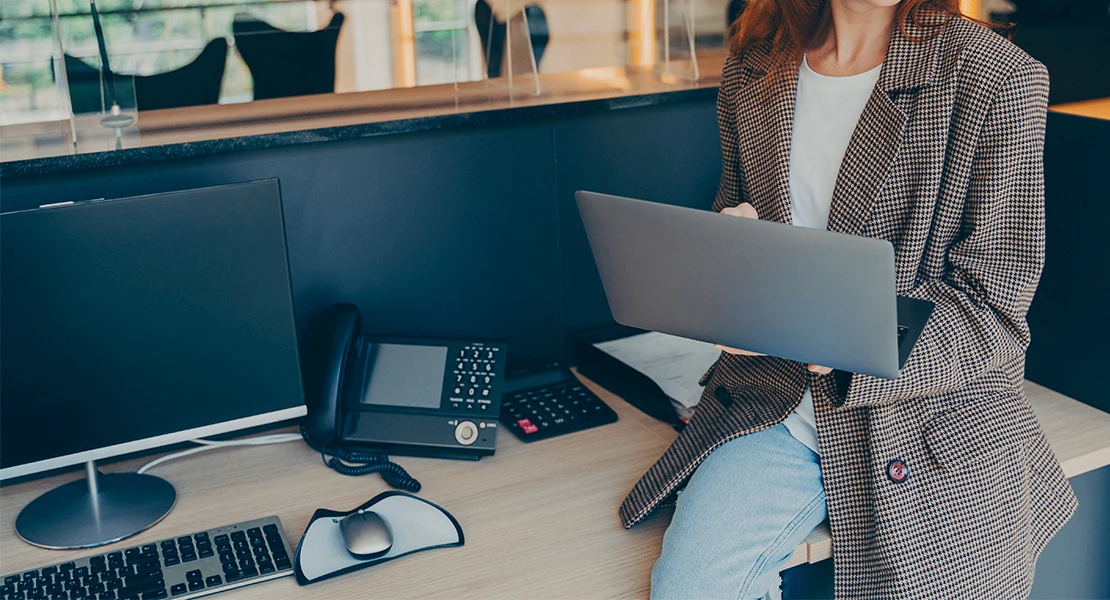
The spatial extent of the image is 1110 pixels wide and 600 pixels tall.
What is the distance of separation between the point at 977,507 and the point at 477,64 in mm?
1186

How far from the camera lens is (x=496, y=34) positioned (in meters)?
1.98

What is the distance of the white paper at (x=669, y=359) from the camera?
65.7 inches

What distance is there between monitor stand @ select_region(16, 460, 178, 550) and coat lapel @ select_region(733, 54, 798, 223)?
91cm

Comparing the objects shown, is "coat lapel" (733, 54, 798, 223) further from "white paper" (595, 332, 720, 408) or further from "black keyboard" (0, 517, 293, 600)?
"black keyboard" (0, 517, 293, 600)

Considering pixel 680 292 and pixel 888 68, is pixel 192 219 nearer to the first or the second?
pixel 680 292

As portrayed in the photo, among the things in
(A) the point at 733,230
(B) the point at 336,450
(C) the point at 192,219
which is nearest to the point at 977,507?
(A) the point at 733,230

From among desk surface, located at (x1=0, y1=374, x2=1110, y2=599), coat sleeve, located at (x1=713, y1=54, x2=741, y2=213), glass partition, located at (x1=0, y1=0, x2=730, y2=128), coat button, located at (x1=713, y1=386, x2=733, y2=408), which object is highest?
glass partition, located at (x1=0, y1=0, x2=730, y2=128)

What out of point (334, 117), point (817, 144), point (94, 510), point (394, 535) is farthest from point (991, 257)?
point (94, 510)

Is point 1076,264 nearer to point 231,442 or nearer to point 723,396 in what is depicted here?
point 723,396

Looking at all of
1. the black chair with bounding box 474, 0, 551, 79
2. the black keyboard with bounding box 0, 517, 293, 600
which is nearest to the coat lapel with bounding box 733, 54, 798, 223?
the black chair with bounding box 474, 0, 551, 79

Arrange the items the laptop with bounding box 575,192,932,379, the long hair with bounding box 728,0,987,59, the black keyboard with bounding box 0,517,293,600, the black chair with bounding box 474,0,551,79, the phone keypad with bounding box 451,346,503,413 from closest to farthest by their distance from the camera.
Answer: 1. the laptop with bounding box 575,192,932,379
2. the black keyboard with bounding box 0,517,293,600
3. the long hair with bounding box 728,0,987,59
4. the phone keypad with bounding box 451,346,503,413
5. the black chair with bounding box 474,0,551,79

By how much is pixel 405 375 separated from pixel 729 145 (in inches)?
23.3

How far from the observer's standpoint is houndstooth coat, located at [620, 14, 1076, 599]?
123 cm

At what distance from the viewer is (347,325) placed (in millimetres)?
1530
